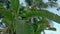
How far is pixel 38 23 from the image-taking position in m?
5.14

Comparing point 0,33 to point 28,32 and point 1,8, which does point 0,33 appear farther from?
point 28,32

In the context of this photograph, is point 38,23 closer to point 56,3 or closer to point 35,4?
point 35,4

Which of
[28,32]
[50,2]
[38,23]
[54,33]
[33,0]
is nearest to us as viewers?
[28,32]

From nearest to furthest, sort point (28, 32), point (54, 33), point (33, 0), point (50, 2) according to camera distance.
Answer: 1. point (28, 32)
2. point (33, 0)
3. point (54, 33)
4. point (50, 2)

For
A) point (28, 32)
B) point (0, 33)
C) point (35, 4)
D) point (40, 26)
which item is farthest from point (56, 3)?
point (28, 32)

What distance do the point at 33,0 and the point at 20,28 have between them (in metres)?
2.29

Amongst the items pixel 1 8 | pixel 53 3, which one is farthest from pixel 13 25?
pixel 53 3

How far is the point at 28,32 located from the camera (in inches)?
160

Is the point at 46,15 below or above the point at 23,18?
above

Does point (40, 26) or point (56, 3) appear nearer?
point (40, 26)

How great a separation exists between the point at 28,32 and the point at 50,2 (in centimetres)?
336

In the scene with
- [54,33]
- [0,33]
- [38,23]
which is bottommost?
[54,33]

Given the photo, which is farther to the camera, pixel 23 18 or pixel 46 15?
pixel 23 18

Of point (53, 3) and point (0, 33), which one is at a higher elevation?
point (53, 3)
